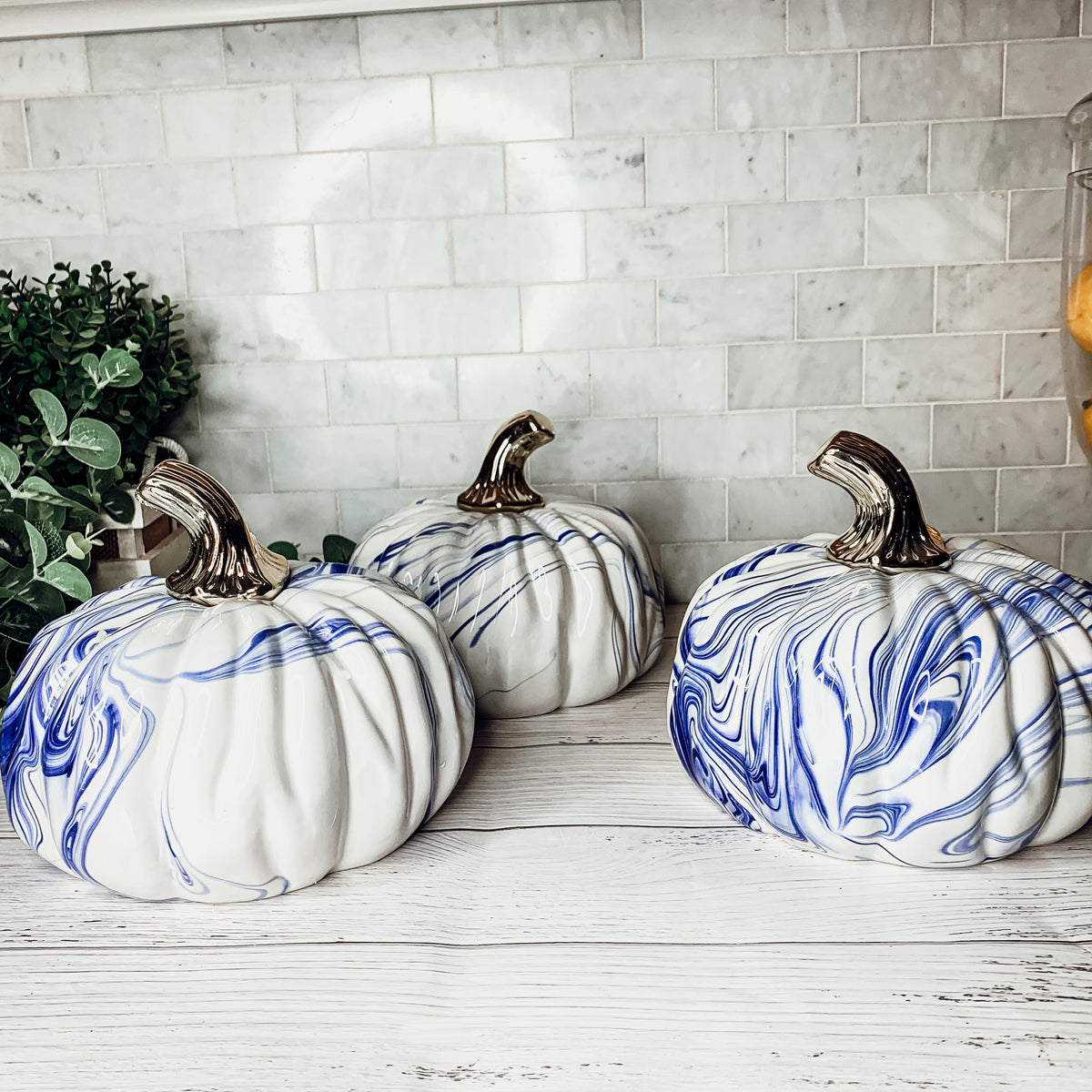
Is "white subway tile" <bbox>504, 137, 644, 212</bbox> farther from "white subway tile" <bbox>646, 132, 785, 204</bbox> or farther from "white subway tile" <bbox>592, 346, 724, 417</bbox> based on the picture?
"white subway tile" <bbox>592, 346, 724, 417</bbox>

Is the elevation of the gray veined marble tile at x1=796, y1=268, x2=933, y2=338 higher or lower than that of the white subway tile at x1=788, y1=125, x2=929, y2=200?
lower

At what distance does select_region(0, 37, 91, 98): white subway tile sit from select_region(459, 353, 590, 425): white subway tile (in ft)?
1.80

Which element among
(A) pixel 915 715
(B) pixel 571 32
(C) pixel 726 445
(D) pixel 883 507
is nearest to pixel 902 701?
(A) pixel 915 715

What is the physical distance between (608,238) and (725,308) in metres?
0.16

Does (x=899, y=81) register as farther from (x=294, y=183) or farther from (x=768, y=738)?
(x=768, y=738)

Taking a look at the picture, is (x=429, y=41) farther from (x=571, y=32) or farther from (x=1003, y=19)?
(x=1003, y=19)

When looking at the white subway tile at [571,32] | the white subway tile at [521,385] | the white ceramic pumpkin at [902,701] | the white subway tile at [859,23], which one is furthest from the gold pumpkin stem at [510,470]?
the white subway tile at [859,23]

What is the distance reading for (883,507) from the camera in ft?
2.54

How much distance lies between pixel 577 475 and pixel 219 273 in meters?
0.49

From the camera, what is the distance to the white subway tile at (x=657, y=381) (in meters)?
1.27

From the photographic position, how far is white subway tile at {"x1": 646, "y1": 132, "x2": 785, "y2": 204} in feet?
3.95

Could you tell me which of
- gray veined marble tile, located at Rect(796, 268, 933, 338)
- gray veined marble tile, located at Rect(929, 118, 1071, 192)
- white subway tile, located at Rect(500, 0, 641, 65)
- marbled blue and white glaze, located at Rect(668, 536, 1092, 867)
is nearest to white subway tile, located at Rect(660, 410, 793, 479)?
gray veined marble tile, located at Rect(796, 268, 933, 338)

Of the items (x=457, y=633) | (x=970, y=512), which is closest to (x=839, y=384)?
(x=970, y=512)

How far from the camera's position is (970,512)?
1302 millimetres
